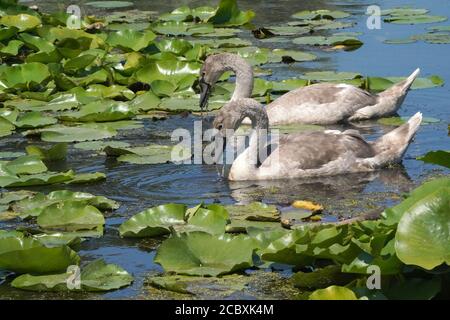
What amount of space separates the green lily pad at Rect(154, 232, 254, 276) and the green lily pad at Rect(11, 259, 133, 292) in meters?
0.27

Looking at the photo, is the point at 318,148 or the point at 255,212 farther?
the point at 318,148

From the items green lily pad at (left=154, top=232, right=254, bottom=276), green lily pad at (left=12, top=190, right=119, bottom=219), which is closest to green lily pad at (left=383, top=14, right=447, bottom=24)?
green lily pad at (left=12, top=190, right=119, bottom=219)

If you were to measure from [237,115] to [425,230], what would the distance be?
4.26 m

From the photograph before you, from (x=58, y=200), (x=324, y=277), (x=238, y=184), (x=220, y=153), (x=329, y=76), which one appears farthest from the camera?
(x=329, y=76)

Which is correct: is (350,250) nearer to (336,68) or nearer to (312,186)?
(312,186)

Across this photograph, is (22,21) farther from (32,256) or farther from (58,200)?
(32,256)

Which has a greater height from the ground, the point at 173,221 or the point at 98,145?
the point at 173,221

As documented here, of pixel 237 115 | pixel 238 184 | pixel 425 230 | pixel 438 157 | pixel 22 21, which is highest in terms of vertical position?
pixel 438 157

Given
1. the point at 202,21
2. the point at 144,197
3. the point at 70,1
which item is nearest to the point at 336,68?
the point at 202,21

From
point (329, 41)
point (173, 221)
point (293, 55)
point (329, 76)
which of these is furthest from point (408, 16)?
point (173, 221)

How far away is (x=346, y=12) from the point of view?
17359mm

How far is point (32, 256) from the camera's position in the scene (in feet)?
24.3

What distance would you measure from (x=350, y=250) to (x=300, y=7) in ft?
36.8

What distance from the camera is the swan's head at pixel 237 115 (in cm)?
1066
